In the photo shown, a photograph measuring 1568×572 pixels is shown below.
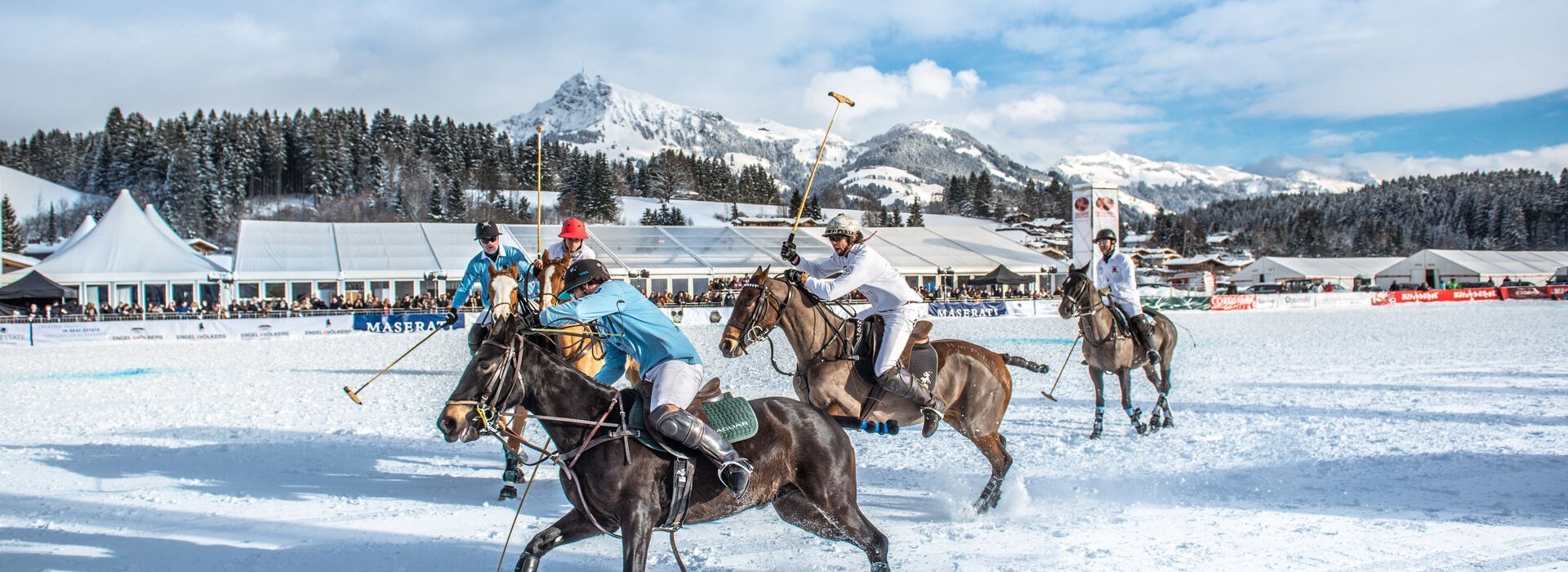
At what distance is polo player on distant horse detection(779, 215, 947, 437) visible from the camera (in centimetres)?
638

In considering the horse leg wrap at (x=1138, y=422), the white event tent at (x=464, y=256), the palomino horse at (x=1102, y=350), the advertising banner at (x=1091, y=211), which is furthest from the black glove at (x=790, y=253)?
the white event tent at (x=464, y=256)

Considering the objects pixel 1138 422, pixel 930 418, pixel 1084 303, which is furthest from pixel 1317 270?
pixel 930 418

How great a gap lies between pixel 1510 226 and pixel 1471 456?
437 feet

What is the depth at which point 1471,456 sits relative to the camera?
7.42 m

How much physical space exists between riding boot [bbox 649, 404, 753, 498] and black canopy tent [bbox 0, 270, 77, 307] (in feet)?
121

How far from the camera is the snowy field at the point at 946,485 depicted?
17.2 feet

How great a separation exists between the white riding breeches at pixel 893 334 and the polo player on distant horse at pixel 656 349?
90.3 inches

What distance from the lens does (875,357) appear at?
6.51 m

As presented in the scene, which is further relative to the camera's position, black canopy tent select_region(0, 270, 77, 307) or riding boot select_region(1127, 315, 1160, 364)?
black canopy tent select_region(0, 270, 77, 307)

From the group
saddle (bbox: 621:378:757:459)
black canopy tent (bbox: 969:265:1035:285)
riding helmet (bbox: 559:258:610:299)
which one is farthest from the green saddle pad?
black canopy tent (bbox: 969:265:1035:285)

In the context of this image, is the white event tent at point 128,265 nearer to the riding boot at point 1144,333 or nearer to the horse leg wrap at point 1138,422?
the riding boot at point 1144,333

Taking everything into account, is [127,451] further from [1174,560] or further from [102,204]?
[102,204]

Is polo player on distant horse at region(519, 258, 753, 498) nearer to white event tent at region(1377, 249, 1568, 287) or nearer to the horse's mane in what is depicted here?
the horse's mane

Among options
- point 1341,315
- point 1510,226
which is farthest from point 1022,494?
point 1510,226
